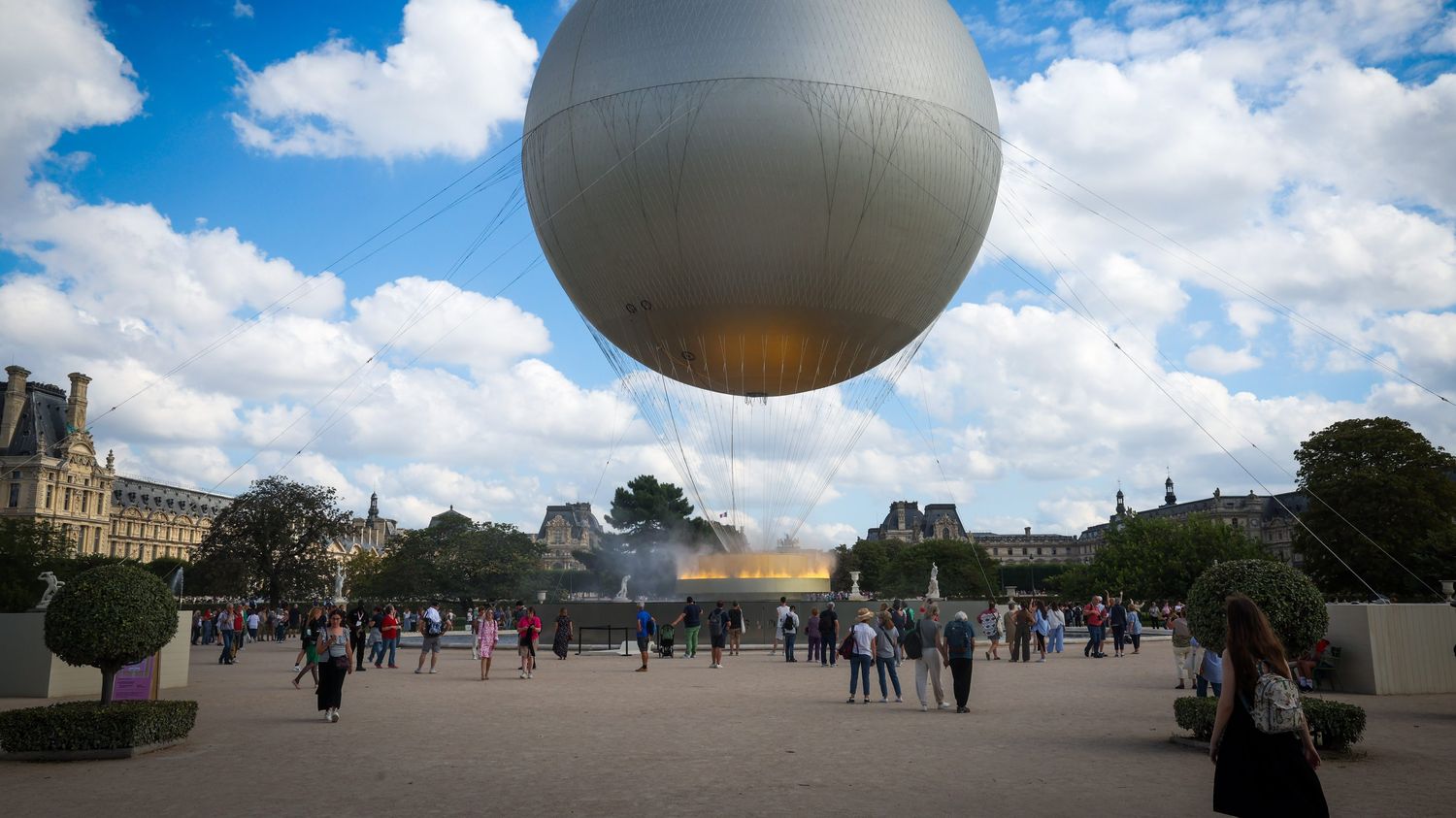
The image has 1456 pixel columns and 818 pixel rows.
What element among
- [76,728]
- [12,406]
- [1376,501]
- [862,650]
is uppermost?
[12,406]

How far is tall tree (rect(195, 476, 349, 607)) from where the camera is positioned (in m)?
60.0

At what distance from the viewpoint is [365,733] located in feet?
39.5

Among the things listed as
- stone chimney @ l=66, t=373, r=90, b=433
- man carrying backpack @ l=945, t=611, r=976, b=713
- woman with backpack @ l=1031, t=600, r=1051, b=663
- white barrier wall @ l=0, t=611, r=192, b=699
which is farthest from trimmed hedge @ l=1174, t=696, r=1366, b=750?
stone chimney @ l=66, t=373, r=90, b=433

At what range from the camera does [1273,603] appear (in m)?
9.75

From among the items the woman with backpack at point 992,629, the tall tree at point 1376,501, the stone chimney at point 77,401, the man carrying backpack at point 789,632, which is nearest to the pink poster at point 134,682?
the man carrying backpack at point 789,632

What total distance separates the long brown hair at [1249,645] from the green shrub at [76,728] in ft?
34.6

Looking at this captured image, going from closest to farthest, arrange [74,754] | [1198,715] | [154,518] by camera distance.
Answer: [74,754] → [1198,715] → [154,518]

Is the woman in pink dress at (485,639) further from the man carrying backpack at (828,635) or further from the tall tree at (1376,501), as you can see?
the tall tree at (1376,501)

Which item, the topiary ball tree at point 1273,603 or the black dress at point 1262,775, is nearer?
the black dress at point 1262,775

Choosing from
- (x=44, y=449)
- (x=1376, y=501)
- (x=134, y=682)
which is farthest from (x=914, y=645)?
(x=44, y=449)

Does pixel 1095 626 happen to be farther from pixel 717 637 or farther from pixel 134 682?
pixel 134 682

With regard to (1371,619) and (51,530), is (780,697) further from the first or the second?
(51,530)

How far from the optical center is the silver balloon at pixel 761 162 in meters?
19.7

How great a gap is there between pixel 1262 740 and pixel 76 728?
11064 millimetres
